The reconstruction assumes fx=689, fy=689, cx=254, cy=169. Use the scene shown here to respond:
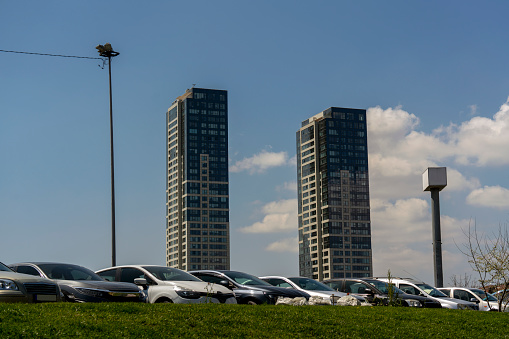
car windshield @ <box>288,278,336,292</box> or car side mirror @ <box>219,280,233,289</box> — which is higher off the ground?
car side mirror @ <box>219,280,233,289</box>

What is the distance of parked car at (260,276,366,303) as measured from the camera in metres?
22.0

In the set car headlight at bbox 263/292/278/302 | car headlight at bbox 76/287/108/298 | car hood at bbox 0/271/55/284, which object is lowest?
car headlight at bbox 263/292/278/302

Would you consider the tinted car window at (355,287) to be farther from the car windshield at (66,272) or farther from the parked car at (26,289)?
the parked car at (26,289)

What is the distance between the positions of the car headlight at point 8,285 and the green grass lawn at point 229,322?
4.02 feet


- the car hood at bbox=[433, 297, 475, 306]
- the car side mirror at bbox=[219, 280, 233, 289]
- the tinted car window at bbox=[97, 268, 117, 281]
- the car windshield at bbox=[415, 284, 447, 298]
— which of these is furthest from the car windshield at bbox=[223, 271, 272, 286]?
the car windshield at bbox=[415, 284, 447, 298]

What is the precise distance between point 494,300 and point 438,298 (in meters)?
3.06

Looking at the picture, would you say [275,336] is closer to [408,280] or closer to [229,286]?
[229,286]

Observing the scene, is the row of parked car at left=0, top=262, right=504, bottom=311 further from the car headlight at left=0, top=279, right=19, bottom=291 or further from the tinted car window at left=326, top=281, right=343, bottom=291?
the tinted car window at left=326, top=281, right=343, bottom=291

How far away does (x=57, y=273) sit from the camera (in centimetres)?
1644

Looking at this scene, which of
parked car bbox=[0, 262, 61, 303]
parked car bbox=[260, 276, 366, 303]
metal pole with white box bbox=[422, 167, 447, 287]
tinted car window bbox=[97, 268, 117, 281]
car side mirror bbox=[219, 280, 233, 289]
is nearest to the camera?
parked car bbox=[0, 262, 61, 303]

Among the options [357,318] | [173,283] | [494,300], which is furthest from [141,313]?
[494,300]

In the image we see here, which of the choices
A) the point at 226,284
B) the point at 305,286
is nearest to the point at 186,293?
the point at 226,284

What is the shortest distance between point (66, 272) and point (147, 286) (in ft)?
6.48

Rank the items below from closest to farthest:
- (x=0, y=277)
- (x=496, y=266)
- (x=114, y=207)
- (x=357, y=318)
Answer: (x=0, y=277) < (x=357, y=318) < (x=496, y=266) < (x=114, y=207)
